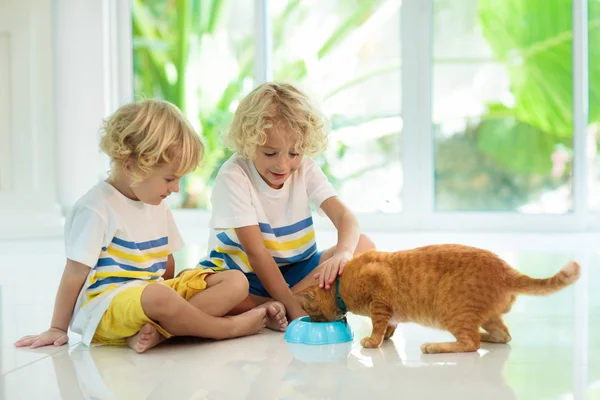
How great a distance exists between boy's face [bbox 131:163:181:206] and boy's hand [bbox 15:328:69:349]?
1.21 ft

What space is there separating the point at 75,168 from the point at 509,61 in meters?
2.53

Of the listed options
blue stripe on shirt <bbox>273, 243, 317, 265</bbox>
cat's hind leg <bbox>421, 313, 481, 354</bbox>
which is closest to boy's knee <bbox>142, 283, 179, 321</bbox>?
blue stripe on shirt <bbox>273, 243, 317, 265</bbox>

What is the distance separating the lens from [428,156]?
14.6 ft

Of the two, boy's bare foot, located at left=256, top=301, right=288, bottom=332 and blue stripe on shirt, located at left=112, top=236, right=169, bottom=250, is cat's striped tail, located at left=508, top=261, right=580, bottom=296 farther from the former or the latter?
blue stripe on shirt, located at left=112, top=236, right=169, bottom=250

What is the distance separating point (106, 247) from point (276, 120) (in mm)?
552

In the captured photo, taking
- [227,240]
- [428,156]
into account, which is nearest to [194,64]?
[428,156]

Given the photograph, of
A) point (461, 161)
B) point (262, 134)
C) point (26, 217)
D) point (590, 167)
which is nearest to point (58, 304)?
point (262, 134)

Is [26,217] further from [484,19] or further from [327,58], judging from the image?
[484,19]

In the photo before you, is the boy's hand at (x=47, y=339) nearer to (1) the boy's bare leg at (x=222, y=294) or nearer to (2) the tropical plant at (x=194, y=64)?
(1) the boy's bare leg at (x=222, y=294)

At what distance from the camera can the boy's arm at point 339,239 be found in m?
1.87

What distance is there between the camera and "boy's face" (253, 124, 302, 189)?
2064mm

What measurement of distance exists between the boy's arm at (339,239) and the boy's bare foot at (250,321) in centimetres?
18

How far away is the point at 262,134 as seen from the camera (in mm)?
2047

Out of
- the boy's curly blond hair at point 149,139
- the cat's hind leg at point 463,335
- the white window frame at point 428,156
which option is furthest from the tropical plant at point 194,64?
the cat's hind leg at point 463,335
